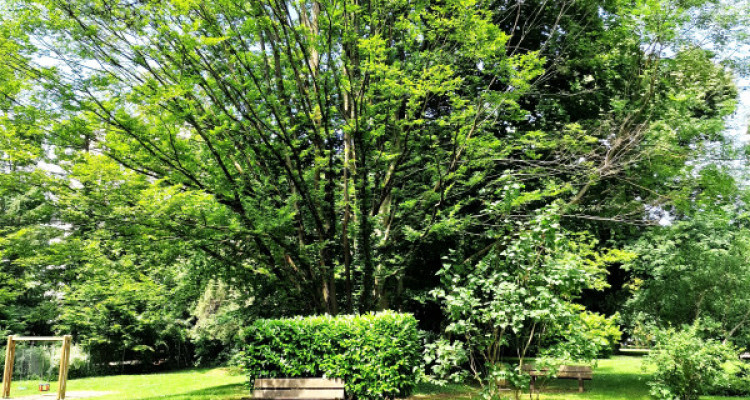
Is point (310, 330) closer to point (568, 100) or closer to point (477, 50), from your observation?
point (477, 50)

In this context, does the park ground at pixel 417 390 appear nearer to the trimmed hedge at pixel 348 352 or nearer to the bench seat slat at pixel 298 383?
the trimmed hedge at pixel 348 352

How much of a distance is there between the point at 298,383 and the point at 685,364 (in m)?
6.54

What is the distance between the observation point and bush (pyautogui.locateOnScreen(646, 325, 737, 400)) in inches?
310

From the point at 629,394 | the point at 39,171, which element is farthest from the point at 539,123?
the point at 39,171

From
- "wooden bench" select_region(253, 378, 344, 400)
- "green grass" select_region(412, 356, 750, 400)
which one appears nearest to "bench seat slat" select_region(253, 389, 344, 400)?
"wooden bench" select_region(253, 378, 344, 400)

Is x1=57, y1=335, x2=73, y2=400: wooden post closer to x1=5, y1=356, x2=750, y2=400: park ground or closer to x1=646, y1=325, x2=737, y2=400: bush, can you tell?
x1=5, y1=356, x2=750, y2=400: park ground

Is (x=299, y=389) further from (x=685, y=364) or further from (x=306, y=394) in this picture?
(x=685, y=364)

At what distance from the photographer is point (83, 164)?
7.17m

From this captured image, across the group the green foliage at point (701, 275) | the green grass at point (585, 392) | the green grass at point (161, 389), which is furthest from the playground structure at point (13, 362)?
the green foliage at point (701, 275)

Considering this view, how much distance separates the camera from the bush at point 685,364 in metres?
7.88

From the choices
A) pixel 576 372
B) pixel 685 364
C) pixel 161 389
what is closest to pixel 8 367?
pixel 161 389

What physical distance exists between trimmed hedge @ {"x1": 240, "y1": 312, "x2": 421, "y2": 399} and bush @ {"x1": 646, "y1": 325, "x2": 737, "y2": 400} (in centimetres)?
450

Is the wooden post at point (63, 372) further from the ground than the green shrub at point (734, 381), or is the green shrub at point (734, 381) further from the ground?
the wooden post at point (63, 372)

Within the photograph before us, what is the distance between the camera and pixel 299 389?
23.2 feet
